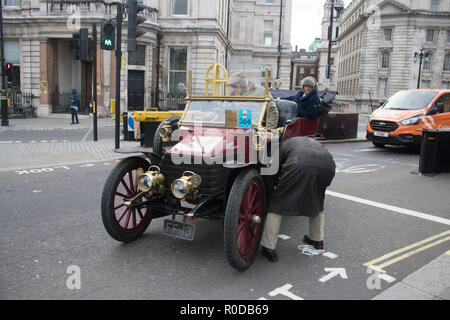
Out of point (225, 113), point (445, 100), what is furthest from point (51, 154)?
point (445, 100)

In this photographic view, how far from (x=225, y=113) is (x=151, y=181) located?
1.42 m

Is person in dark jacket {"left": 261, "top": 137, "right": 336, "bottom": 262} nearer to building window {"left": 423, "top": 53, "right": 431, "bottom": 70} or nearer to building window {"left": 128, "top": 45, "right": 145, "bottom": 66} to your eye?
building window {"left": 128, "top": 45, "right": 145, "bottom": 66}

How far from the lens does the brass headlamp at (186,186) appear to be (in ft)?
12.6

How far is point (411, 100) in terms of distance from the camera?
42.4 ft

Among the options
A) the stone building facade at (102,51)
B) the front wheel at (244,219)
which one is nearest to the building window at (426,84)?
the stone building facade at (102,51)

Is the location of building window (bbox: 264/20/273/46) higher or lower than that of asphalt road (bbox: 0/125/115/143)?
higher

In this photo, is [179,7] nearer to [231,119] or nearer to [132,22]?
[132,22]

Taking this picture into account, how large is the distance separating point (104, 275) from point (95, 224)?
5.00 feet

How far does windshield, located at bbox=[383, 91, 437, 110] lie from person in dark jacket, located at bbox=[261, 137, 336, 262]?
32.4 feet

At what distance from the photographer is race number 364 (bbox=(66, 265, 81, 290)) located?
3.47 m

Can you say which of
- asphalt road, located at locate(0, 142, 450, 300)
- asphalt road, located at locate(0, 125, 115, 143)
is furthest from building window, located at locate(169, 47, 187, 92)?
asphalt road, located at locate(0, 142, 450, 300)

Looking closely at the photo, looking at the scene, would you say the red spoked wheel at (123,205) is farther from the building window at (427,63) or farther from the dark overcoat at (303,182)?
the building window at (427,63)
